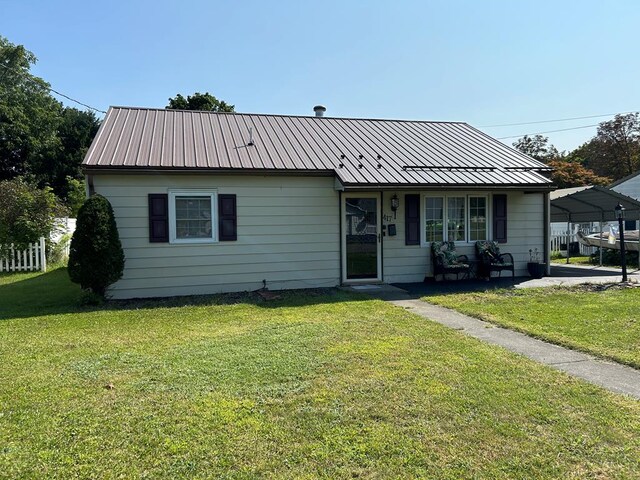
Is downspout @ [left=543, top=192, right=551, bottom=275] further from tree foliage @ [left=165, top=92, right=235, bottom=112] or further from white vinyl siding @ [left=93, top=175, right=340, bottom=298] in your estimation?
tree foliage @ [left=165, top=92, right=235, bottom=112]

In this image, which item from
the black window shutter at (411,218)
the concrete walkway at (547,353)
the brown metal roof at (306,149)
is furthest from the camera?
the black window shutter at (411,218)

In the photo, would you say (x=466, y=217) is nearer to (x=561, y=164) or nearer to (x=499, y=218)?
(x=499, y=218)

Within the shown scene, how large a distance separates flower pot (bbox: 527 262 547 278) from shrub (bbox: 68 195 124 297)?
9.29 metres

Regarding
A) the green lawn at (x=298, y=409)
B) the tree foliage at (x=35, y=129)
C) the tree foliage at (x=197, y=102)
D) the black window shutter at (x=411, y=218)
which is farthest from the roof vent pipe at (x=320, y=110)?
the tree foliage at (x=35, y=129)

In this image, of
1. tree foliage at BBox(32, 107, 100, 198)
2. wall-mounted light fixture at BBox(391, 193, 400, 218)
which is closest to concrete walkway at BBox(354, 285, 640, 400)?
wall-mounted light fixture at BBox(391, 193, 400, 218)

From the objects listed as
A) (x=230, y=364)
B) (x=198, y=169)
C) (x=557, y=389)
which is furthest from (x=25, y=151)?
(x=557, y=389)

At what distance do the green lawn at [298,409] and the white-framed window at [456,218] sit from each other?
5101mm

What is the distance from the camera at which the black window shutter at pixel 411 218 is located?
33.2 feet

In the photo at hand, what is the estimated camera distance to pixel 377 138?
12.0 metres

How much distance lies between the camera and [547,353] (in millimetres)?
4742

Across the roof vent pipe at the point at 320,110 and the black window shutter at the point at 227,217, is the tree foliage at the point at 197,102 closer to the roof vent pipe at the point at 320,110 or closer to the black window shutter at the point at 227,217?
the roof vent pipe at the point at 320,110

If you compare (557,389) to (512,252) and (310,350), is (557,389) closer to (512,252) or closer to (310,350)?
(310,350)

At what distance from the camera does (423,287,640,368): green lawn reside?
16.4 feet

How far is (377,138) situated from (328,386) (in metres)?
9.30
